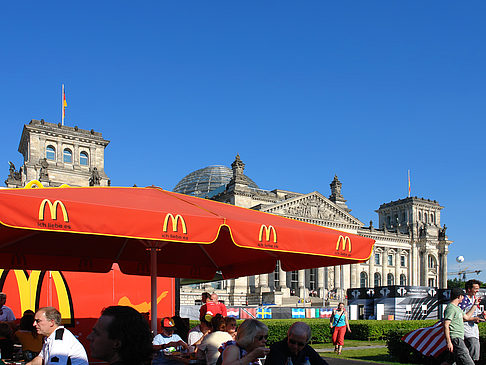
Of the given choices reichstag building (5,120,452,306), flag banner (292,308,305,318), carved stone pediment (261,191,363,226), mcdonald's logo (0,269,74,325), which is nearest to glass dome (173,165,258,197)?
reichstag building (5,120,452,306)

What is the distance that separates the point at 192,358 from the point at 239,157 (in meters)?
64.7

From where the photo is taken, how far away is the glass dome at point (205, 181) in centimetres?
8900

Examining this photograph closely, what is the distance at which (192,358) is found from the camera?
7086 mm

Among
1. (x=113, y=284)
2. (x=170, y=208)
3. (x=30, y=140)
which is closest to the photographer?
(x=170, y=208)

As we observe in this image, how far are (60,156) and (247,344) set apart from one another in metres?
60.6

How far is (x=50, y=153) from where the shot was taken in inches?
2397

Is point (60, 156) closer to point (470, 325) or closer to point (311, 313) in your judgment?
point (311, 313)

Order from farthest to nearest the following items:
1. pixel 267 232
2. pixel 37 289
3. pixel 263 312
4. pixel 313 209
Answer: pixel 313 209 → pixel 263 312 → pixel 37 289 → pixel 267 232

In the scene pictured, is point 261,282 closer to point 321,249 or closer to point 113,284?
point 113,284

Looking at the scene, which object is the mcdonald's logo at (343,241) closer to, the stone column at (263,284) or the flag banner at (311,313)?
the flag banner at (311,313)

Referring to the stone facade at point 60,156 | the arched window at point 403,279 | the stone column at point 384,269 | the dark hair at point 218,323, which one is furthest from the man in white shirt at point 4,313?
the arched window at point 403,279

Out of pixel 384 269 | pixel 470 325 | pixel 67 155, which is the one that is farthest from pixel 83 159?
pixel 470 325

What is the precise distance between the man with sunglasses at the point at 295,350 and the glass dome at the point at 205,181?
8024cm

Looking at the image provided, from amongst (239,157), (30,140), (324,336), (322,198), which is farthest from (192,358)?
(322,198)
